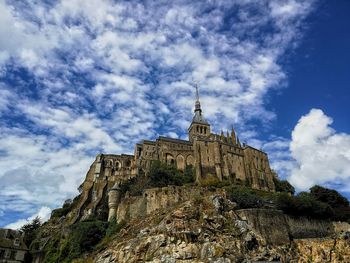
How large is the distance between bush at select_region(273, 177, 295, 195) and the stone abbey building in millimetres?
3127

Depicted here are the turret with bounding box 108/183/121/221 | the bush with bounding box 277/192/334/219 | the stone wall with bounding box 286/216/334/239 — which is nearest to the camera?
the stone wall with bounding box 286/216/334/239

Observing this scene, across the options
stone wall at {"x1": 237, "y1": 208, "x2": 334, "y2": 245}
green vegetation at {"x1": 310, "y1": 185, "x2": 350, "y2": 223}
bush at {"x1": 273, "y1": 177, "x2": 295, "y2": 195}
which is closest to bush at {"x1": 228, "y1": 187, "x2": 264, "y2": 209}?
stone wall at {"x1": 237, "y1": 208, "x2": 334, "y2": 245}

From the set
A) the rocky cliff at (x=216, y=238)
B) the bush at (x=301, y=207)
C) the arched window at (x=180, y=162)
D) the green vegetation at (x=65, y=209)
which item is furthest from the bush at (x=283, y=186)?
the green vegetation at (x=65, y=209)

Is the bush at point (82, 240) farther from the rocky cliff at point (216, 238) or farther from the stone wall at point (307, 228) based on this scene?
the stone wall at point (307, 228)

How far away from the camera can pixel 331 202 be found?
185ft

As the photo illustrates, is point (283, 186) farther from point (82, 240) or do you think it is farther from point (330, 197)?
point (82, 240)

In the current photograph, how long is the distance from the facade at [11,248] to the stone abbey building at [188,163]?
16.2 meters

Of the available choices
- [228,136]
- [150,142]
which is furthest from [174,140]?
[228,136]

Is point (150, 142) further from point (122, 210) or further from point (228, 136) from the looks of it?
point (122, 210)

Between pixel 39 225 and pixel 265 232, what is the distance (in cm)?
4323

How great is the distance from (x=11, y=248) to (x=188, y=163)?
131ft

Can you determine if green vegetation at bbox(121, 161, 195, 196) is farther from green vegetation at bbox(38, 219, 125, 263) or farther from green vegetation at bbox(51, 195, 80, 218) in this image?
green vegetation at bbox(51, 195, 80, 218)

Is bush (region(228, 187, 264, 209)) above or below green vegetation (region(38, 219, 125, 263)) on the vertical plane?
above

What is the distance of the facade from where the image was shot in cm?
4647
